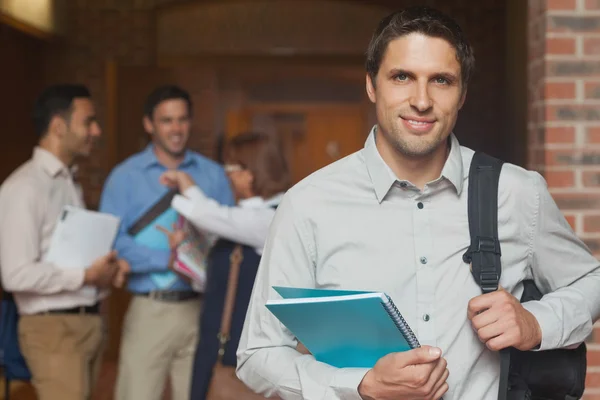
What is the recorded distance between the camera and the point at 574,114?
105 inches

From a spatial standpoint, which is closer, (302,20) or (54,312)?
(54,312)

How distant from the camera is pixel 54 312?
3.72 m

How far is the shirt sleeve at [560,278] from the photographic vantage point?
174cm

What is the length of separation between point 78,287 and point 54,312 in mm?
163

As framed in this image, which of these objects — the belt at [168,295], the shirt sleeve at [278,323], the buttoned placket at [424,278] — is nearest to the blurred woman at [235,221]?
the belt at [168,295]

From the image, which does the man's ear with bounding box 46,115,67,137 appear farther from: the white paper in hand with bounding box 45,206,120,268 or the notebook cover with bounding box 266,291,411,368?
the notebook cover with bounding box 266,291,411,368

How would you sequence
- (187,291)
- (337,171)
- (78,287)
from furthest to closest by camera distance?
1. (187,291)
2. (78,287)
3. (337,171)

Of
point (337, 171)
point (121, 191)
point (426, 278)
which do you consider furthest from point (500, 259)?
point (121, 191)

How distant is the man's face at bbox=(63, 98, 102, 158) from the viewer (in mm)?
3902

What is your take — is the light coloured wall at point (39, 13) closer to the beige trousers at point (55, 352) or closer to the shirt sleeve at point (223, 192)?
the shirt sleeve at point (223, 192)

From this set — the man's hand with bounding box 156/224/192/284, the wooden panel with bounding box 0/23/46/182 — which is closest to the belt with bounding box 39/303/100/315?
the man's hand with bounding box 156/224/192/284

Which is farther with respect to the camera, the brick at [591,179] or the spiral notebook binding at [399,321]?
the brick at [591,179]

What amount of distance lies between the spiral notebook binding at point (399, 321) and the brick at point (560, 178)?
4.25ft

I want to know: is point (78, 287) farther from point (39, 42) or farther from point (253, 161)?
point (39, 42)
